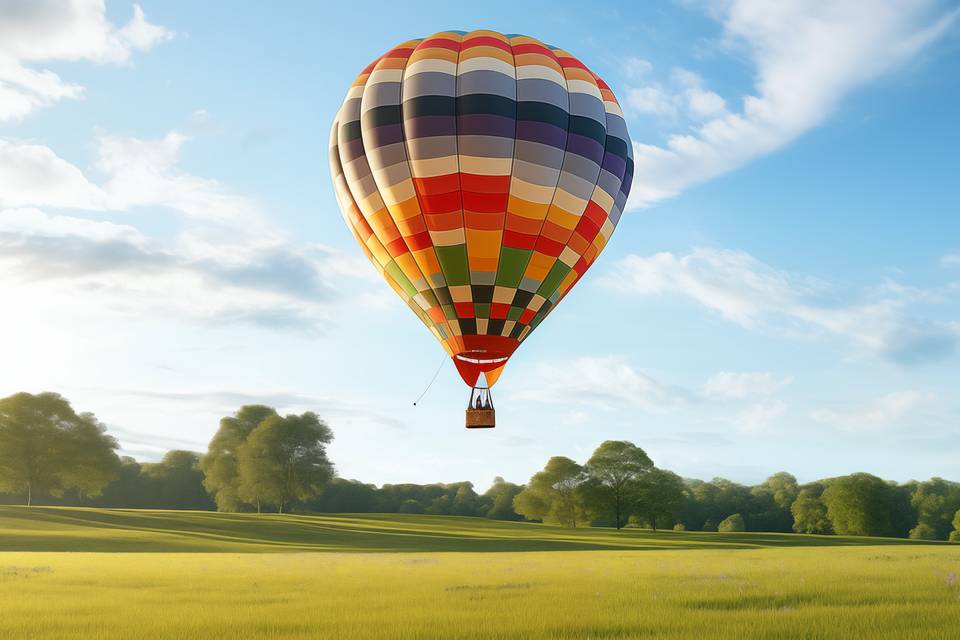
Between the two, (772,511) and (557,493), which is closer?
(557,493)

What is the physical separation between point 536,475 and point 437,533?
24.3 m

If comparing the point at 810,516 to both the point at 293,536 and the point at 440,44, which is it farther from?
the point at 440,44

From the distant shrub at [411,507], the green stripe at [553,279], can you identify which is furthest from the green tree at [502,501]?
the green stripe at [553,279]

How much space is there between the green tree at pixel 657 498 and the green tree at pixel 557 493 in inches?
245

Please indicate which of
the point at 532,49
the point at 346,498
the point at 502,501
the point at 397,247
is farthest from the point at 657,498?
the point at 532,49

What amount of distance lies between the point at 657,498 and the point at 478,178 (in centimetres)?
6569

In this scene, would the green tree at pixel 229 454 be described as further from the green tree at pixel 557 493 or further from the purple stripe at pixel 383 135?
the purple stripe at pixel 383 135

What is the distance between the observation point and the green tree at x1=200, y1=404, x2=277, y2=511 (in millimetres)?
87000

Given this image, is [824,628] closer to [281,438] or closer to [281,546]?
[281,546]

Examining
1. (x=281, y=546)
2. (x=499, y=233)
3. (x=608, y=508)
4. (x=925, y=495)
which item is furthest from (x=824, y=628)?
(x=925, y=495)

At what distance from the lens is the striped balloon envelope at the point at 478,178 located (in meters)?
24.7

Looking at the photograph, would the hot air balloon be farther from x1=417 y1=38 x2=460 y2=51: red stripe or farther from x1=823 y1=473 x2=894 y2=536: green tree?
x1=823 y1=473 x2=894 y2=536: green tree

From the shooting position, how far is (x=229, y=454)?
90.3m

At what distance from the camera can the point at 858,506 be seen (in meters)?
90.2
